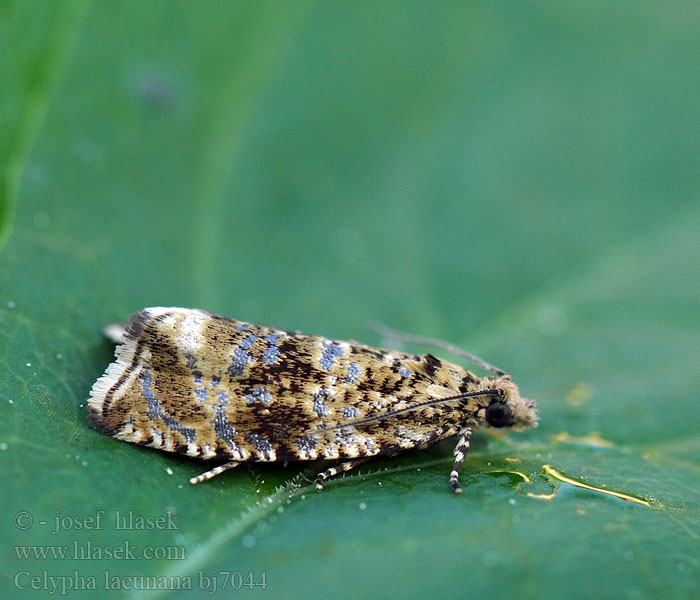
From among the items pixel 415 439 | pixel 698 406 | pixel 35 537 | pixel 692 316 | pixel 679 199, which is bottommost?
pixel 35 537

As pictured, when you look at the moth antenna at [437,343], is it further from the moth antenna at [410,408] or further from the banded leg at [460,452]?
the banded leg at [460,452]

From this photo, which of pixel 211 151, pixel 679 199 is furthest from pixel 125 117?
pixel 679 199

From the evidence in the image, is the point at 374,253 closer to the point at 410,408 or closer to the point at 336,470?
the point at 410,408

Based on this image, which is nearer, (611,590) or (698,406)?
(611,590)

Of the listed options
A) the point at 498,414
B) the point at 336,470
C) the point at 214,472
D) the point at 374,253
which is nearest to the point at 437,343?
the point at 498,414

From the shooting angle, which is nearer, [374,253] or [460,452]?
[460,452]

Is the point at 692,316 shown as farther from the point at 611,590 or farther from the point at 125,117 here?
the point at 125,117
